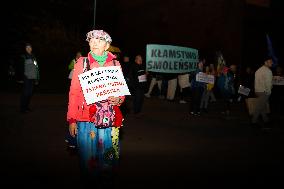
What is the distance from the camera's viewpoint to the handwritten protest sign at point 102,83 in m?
6.17

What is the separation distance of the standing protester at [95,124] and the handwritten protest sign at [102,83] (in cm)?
6

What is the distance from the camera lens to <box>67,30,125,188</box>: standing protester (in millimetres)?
6139

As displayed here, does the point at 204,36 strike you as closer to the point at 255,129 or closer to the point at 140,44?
the point at 140,44

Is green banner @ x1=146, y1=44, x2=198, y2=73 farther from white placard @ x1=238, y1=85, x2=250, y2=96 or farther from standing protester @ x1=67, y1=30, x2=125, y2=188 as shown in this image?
standing protester @ x1=67, y1=30, x2=125, y2=188

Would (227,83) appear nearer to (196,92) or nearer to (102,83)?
(196,92)

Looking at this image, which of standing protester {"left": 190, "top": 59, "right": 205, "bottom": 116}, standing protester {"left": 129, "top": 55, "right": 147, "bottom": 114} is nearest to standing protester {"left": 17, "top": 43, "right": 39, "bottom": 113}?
standing protester {"left": 129, "top": 55, "right": 147, "bottom": 114}

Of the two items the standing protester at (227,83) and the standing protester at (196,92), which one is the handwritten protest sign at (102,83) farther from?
the standing protester at (227,83)

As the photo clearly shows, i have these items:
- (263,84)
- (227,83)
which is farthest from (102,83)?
(227,83)

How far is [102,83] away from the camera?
6.25m

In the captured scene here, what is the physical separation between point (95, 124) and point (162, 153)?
424 cm

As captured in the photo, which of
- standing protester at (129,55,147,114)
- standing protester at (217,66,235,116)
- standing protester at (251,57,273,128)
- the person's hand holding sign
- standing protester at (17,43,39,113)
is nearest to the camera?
the person's hand holding sign

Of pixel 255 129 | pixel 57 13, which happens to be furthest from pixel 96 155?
pixel 57 13

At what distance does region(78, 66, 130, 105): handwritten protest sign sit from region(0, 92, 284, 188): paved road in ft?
5.27

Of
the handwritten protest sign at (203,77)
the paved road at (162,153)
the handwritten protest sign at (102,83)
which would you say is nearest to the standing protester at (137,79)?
the paved road at (162,153)
